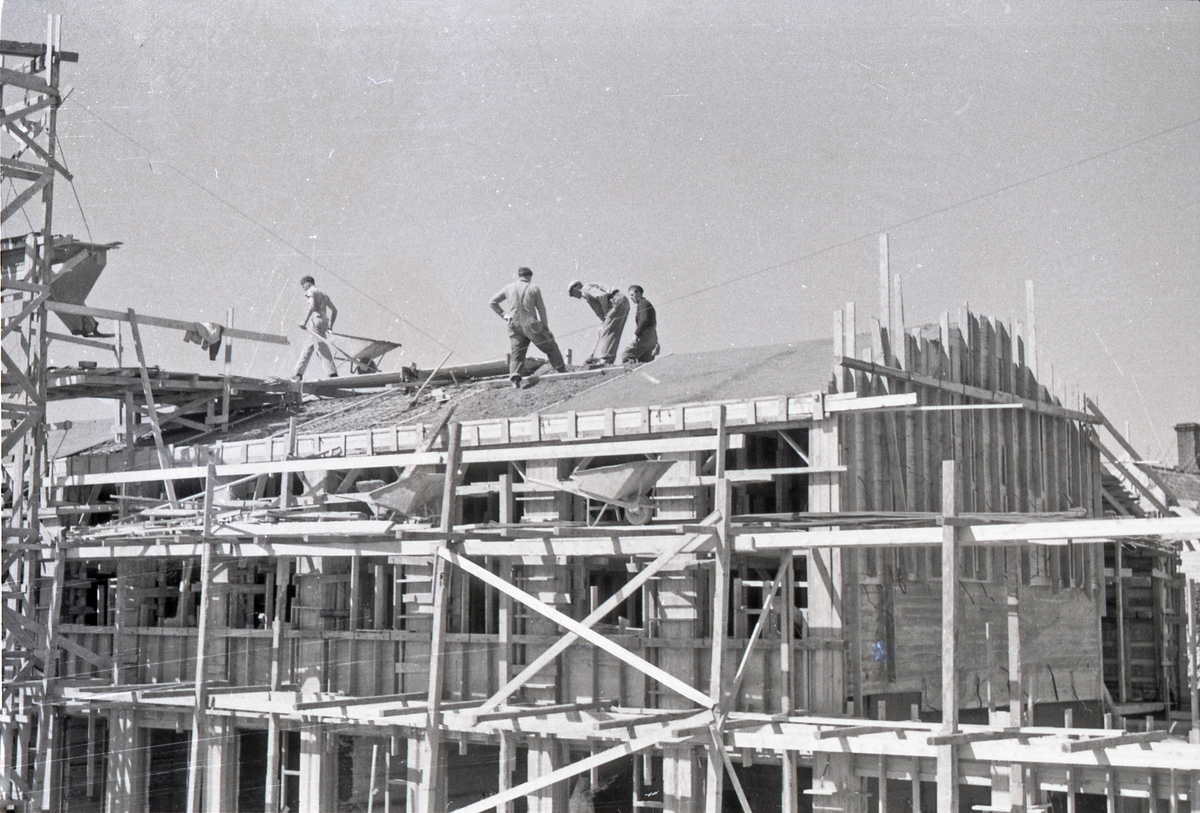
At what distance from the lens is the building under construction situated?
17359 mm

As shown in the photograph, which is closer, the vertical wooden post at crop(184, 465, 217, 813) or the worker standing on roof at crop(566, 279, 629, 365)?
the vertical wooden post at crop(184, 465, 217, 813)

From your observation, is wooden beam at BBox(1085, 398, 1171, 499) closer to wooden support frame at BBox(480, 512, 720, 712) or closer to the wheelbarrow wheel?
the wheelbarrow wheel

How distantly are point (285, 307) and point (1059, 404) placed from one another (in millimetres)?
17871

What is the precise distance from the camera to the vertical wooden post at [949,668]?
15.3 meters

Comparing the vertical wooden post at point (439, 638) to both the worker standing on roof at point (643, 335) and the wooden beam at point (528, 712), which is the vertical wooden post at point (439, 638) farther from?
the worker standing on roof at point (643, 335)

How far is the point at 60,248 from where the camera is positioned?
26625mm

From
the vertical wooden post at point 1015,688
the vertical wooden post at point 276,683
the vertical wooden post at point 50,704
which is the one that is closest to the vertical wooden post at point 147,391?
the vertical wooden post at point 50,704

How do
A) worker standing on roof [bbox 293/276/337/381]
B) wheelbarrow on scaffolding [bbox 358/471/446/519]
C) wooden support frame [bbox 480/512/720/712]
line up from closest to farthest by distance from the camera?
1. wooden support frame [bbox 480/512/720/712]
2. wheelbarrow on scaffolding [bbox 358/471/446/519]
3. worker standing on roof [bbox 293/276/337/381]

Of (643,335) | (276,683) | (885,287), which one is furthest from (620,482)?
(643,335)

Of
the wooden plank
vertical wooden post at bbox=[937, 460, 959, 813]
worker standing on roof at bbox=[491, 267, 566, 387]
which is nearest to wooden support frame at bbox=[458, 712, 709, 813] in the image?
vertical wooden post at bbox=[937, 460, 959, 813]

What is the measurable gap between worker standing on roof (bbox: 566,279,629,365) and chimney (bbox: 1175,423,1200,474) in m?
19.6

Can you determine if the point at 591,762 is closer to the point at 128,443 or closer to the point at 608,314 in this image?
the point at 608,314

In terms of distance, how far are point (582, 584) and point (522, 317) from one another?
6282 mm

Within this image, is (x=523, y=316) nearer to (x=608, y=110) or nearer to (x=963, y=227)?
(x=608, y=110)
